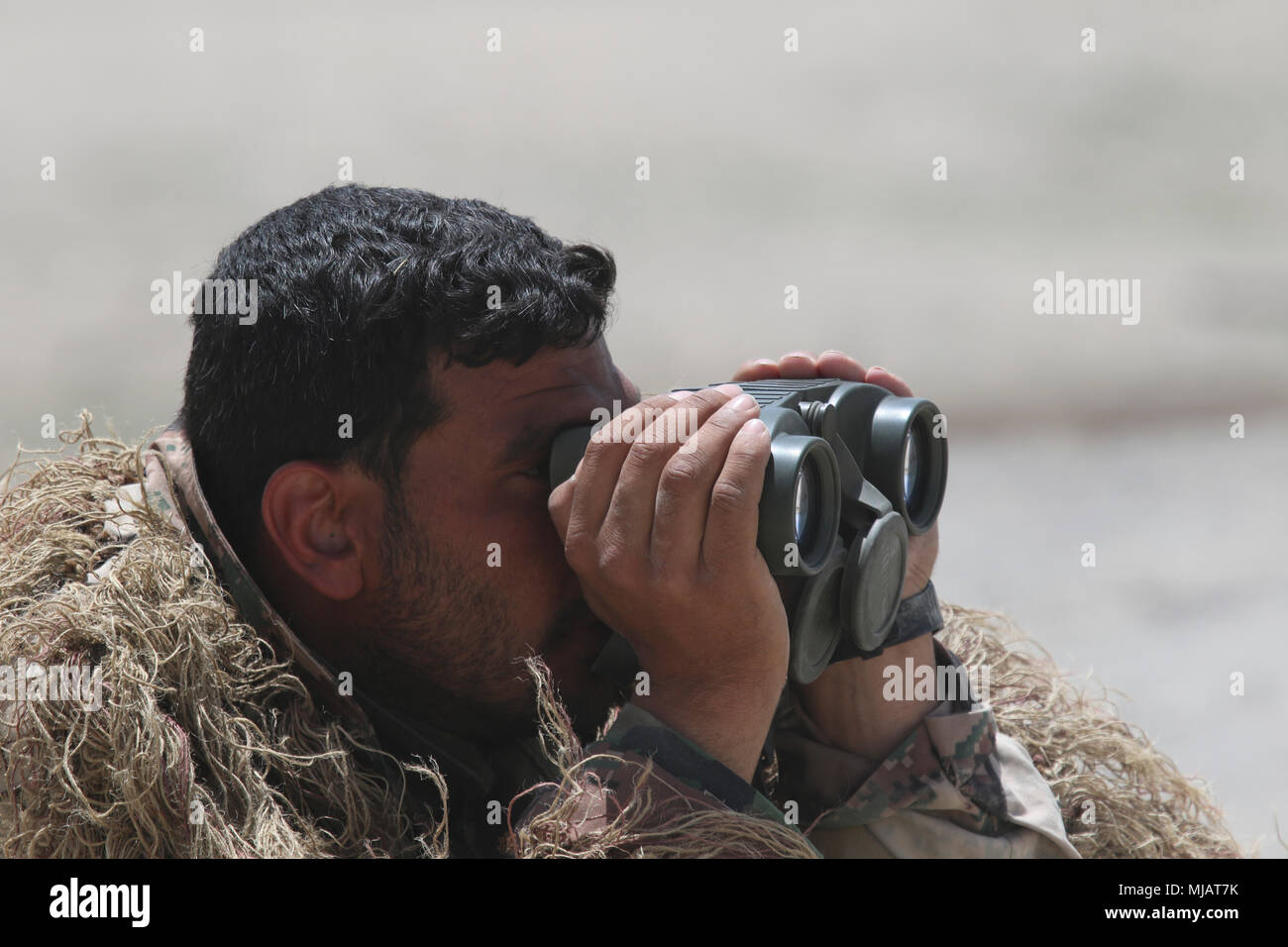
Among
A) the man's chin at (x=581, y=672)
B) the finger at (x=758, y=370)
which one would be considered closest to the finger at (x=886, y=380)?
the finger at (x=758, y=370)

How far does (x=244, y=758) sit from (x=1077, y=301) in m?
5.65

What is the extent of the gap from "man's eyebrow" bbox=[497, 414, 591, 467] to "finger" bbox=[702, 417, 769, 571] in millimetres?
226

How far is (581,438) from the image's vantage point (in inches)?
57.1

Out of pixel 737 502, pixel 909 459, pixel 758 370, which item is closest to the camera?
pixel 737 502

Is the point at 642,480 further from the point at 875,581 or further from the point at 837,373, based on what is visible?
the point at 837,373

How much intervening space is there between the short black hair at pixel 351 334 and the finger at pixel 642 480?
23 cm

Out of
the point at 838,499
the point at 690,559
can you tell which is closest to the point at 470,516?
the point at 690,559

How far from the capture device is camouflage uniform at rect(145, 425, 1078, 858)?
1376 millimetres

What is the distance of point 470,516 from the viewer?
1.47 m

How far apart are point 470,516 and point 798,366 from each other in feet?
1.98

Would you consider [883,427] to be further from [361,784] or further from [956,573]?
[956,573]

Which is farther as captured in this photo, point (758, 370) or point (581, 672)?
point (758, 370)

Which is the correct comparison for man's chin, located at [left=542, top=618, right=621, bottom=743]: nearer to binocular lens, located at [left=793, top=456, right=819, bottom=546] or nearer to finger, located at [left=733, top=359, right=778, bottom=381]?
binocular lens, located at [left=793, top=456, right=819, bottom=546]
